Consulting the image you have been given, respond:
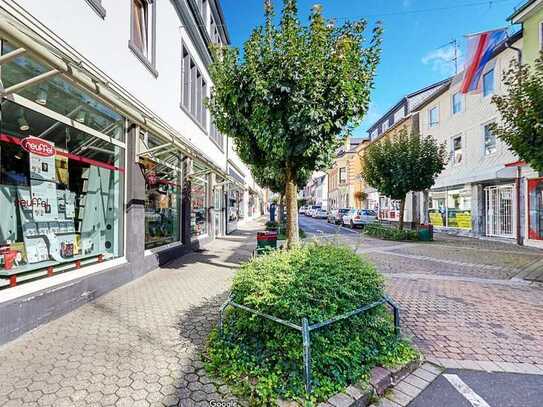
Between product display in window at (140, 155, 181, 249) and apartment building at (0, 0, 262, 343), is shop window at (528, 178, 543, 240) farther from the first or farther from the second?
product display in window at (140, 155, 181, 249)

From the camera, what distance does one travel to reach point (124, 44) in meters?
6.07

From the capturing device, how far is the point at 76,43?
471 cm

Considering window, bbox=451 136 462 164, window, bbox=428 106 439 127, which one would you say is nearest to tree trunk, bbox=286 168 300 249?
window, bbox=451 136 462 164

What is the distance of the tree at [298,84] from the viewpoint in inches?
193

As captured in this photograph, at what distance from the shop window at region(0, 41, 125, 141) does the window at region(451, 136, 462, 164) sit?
61.4 ft

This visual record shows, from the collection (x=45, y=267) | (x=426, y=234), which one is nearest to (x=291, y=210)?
(x=45, y=267)

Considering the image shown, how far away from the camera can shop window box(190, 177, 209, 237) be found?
11.4 m

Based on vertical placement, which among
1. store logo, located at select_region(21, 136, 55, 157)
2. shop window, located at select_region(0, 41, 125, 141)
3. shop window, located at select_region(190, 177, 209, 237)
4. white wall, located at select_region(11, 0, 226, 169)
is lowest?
shop window, located at select_region(190, 177, 209, 237)

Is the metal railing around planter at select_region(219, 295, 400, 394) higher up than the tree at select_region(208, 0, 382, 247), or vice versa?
the tree at select_region(208, 0, 382, 247)

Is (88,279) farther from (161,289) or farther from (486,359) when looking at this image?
(486,359)

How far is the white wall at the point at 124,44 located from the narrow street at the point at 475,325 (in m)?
5.21

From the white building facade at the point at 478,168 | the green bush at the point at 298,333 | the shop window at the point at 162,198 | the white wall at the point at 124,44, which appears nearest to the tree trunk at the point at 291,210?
the green bush at the point at 298,333

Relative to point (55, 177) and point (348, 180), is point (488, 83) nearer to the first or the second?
point (55, 177)

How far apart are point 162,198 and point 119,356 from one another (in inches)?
226
